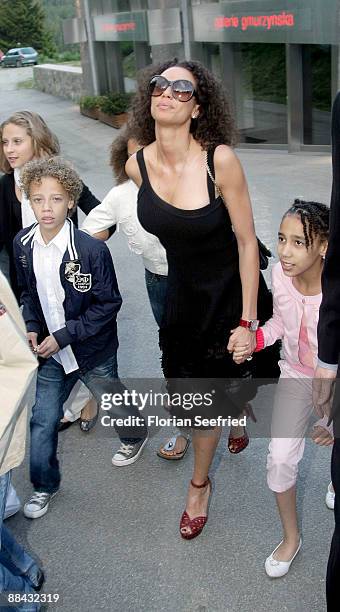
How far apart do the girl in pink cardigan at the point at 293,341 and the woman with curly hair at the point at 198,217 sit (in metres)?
0.13

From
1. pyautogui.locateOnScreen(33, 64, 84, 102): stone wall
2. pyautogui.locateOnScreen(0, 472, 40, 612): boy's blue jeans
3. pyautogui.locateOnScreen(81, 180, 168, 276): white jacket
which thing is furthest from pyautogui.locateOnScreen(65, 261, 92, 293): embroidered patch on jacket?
pyautogui.locateOnScreen(33, 64, 84, 102): stone wall

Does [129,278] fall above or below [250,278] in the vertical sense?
below

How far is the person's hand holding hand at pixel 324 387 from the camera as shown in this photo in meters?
2.16

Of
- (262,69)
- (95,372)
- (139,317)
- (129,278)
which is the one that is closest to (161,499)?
(95,372)

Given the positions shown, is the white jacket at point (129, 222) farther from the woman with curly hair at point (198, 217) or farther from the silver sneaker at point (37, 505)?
the silver sneaker at point (37, 505)

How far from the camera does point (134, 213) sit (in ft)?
11.8

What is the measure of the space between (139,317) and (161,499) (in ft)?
8.47

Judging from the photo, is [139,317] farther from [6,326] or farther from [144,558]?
[6,326]

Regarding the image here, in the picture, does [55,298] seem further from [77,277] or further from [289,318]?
[289,318]

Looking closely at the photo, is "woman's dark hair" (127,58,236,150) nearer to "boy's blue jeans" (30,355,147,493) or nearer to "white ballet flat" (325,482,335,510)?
"boy's blue jeans" (30,355,147,493)

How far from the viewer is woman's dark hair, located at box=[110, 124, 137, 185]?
3.60 meters

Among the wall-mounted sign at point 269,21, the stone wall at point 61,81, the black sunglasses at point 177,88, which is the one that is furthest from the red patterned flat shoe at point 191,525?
the stone wall at point 61,81

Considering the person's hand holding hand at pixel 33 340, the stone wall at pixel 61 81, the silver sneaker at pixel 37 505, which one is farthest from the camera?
the stone wall at pixel 61 81

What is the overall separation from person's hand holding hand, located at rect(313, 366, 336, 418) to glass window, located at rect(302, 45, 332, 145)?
1165cm
